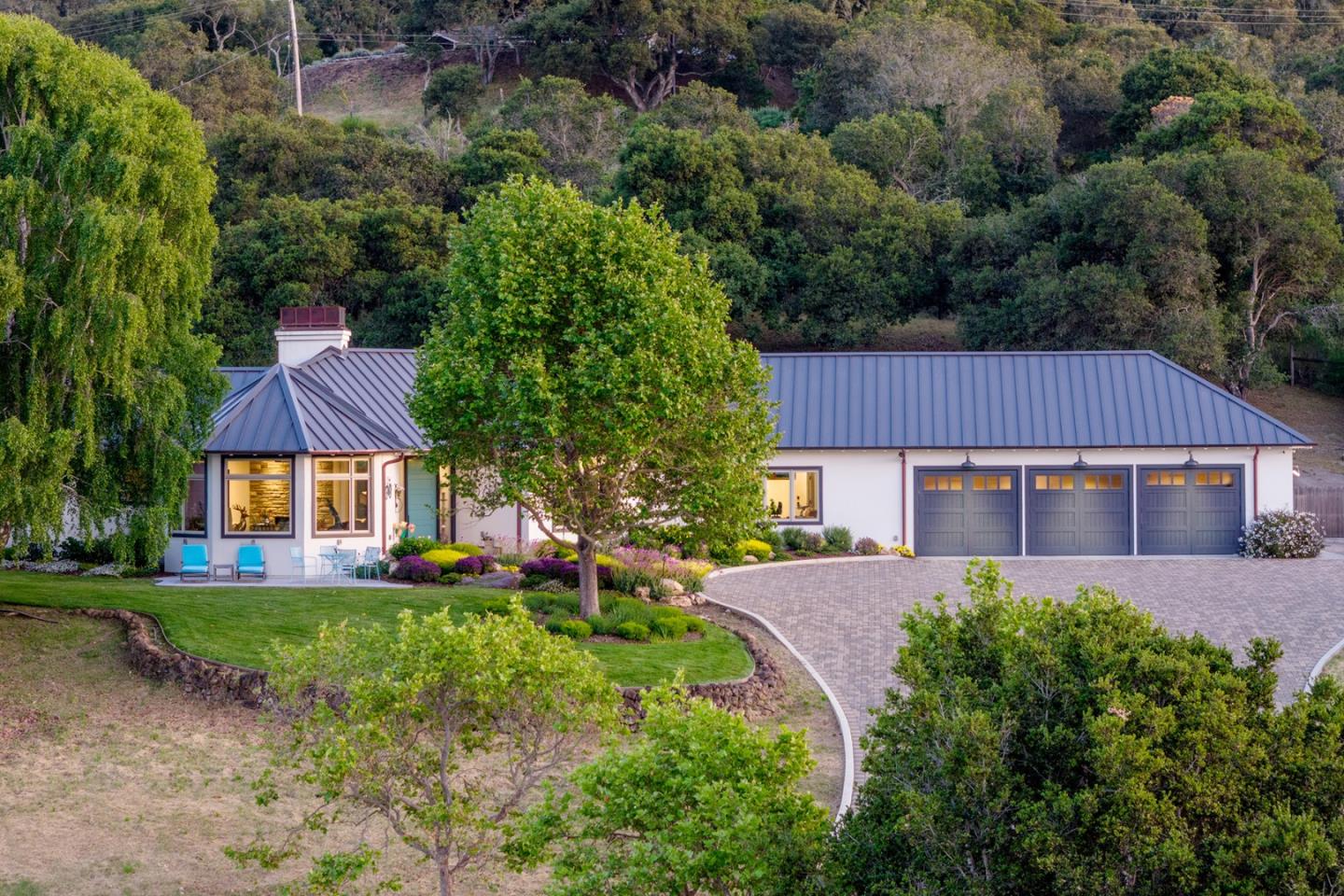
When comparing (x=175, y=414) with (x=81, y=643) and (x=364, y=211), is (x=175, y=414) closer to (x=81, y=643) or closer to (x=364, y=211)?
(x=81, y=643)

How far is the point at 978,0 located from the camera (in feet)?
228

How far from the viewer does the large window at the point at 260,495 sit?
82.4 ft

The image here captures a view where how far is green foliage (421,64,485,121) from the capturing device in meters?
71.6

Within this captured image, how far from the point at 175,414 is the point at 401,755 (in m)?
9.25

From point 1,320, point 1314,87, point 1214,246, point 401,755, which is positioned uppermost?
point 1314,87

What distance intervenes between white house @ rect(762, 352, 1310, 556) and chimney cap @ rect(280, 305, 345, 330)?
9.89m

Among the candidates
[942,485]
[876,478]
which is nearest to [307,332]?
[876,478]

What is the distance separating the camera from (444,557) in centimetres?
2523

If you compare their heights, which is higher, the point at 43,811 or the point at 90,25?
the point at 90,25

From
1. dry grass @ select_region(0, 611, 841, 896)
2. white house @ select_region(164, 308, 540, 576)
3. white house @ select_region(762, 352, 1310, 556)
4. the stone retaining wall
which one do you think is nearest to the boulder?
white house @ select_region(164, 308, 540, 576)

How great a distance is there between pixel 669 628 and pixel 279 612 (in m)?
5.87

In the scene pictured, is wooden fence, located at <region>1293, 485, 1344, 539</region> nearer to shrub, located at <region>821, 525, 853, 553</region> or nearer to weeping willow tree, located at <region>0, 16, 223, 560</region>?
shrub, located at <region>821, 525, 853, 553</region>

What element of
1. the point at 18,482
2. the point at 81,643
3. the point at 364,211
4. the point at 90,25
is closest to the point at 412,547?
the point at 81,643

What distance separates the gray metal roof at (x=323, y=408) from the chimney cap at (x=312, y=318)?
1.95ft
